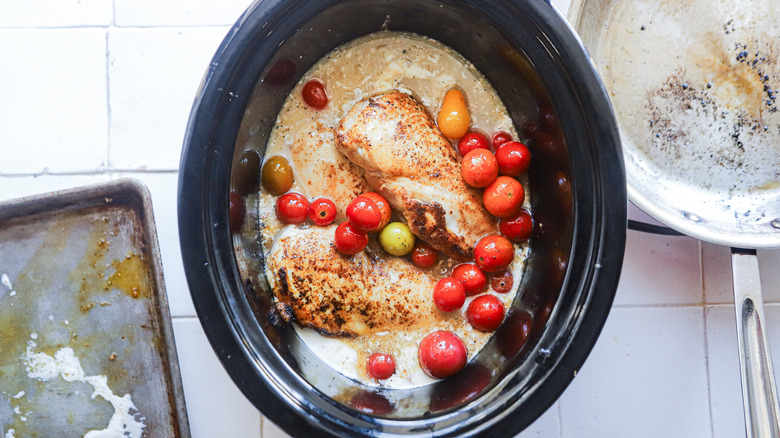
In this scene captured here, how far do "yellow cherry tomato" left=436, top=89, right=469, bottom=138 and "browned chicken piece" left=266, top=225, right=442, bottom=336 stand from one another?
0.31m

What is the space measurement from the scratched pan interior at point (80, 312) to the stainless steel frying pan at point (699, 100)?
3.53 feet

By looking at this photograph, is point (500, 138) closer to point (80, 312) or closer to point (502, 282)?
point (502, 282)

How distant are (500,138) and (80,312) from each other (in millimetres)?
965

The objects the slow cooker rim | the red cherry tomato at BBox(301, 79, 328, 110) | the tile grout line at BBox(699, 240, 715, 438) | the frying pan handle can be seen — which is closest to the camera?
the slow cooker rim

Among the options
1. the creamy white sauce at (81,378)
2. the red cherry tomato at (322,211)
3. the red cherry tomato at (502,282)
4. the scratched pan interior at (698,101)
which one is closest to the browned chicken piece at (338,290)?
the red cherry tomato at (322,211)

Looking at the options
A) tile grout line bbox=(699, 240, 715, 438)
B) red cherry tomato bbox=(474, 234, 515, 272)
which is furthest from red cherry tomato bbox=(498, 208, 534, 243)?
tile grout line bbox=(699, 240, 715, 438)

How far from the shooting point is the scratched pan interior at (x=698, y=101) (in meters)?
1.20

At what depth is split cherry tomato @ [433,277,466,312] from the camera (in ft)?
3.56

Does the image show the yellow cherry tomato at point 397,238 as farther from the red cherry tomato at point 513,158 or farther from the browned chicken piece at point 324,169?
the red cherry tomato at point 513,158

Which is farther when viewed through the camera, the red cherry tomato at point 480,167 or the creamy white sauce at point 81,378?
the creamy white sauce at point 81,378

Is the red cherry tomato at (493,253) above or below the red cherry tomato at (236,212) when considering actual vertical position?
below

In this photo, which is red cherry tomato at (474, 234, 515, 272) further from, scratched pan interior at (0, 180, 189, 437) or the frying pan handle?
scratched pan interior at (0, 180, 189, 437)

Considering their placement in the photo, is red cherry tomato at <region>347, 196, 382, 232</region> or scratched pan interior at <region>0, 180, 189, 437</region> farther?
scratched pan interior at <region>0, 180, 189, 437</region>

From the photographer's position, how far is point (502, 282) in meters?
1.15
